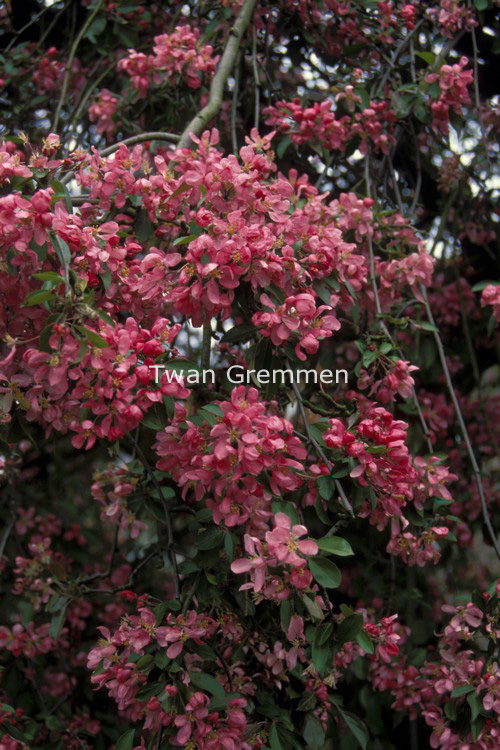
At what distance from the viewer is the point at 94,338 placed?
926 mm

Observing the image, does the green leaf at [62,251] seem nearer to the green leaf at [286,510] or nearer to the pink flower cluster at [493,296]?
the green leaf at [286,510]

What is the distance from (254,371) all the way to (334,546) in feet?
1.01

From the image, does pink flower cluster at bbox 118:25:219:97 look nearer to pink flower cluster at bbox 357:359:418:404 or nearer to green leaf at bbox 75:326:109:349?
pink flower cluster at bbox 357:359:418:404

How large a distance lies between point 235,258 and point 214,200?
0.45 feet

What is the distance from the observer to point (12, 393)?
104cm

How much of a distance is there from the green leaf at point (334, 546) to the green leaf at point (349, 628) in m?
0.09

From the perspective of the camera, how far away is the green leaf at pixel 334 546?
1.00 metres

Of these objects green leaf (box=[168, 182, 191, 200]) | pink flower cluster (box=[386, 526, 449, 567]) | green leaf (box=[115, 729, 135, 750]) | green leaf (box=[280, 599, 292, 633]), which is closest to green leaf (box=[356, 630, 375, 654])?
green leaf (box=[280, 599, 292, 633])

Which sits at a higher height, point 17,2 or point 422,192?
point 17,2

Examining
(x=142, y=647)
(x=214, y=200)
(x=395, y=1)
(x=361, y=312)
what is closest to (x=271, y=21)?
(x=395, y=1)

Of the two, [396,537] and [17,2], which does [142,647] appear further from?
[17,2]

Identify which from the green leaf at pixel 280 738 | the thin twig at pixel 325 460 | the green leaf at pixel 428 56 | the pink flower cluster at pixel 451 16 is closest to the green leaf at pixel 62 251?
Answer: the thin twig at pixel 325 460

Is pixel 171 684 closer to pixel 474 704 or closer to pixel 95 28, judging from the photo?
pixel 474 704

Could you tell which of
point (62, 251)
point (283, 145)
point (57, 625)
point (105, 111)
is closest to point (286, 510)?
point (62, 251)
